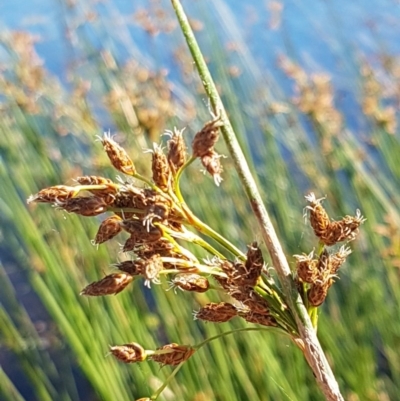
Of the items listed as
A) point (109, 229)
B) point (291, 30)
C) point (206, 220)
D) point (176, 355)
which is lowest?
point (206, 220)

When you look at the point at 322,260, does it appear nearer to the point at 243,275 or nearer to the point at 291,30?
the point at 243,275

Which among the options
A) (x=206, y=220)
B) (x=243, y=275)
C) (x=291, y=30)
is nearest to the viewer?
(x=243, y=275)

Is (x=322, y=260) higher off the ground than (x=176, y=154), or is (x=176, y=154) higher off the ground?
(x=176, y=154)

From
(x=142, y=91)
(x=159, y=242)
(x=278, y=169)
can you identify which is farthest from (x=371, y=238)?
(x=159, y=242)

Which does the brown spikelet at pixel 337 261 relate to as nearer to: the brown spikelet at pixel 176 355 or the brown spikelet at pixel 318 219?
the brown spikelet at pixel 318 219

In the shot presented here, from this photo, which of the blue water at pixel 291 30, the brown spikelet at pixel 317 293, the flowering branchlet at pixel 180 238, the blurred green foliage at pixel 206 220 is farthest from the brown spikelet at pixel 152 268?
the blue water at pixel 291 30

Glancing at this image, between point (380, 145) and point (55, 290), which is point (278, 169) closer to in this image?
point (380, 145)

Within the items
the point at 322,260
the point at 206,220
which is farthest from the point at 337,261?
the point at 206,220
